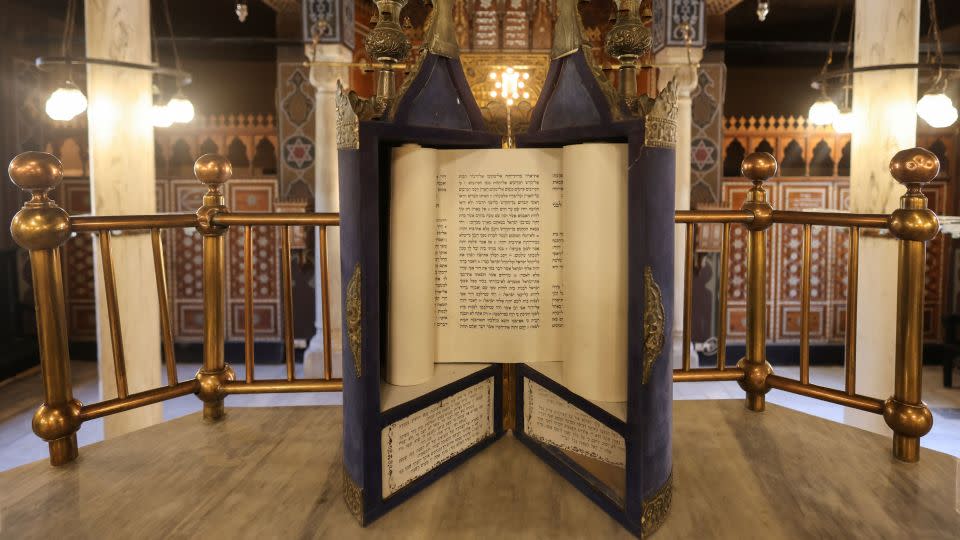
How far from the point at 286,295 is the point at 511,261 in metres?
0.78

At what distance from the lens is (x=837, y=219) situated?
5.03ft

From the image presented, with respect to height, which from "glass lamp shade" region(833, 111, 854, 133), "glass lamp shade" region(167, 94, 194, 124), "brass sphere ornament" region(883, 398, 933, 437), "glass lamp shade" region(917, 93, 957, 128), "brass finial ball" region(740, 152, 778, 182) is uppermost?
"glass lamp shade" region(167, 94, 194, 124)

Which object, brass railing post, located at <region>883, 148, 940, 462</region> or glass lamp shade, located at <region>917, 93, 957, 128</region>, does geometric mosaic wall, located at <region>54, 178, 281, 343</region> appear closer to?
glass lamp shade, located at <region>917, 93, 957, 128</region>

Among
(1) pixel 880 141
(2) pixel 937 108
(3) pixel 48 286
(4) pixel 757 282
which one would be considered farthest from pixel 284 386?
(2) pixel 937 108

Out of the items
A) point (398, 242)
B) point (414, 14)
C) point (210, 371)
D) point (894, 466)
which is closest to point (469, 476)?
point (398, 242)

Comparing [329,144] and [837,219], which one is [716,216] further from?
[329,144]

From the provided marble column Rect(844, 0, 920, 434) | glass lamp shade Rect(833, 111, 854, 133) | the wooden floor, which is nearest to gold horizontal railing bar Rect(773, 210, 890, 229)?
marble column Rect(844, 0, 920, 434)

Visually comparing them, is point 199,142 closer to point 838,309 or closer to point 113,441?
point 113,441

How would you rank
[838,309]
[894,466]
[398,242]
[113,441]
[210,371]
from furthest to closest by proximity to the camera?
[838,309], [210,371], [113,441], [894,466], [398,242]

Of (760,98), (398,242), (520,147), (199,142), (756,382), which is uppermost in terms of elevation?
(760,98)

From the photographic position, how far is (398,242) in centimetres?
120

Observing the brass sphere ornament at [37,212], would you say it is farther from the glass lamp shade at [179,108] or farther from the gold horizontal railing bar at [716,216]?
the glass lamp shade at [179,108]

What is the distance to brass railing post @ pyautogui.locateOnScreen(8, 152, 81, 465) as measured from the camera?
1.36m

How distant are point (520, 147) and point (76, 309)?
6.60 m
